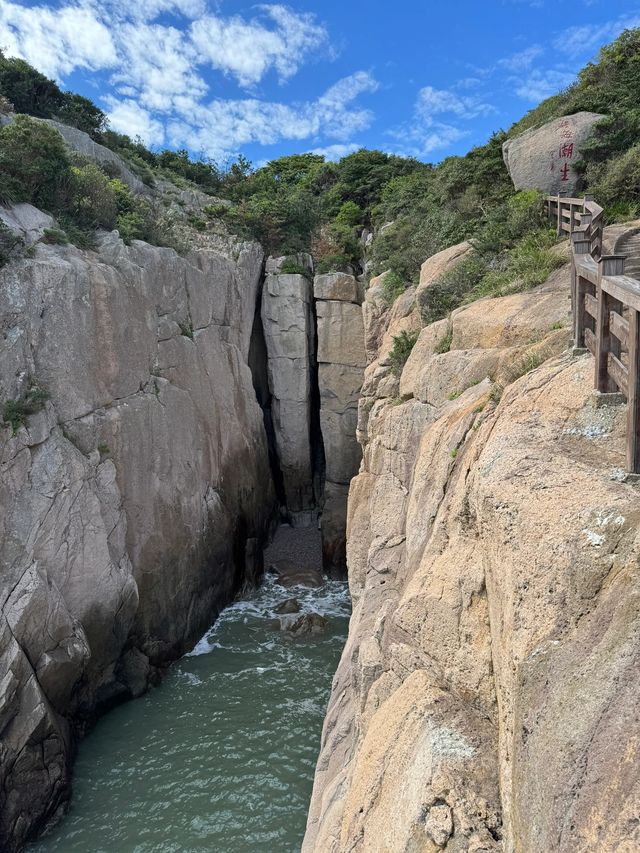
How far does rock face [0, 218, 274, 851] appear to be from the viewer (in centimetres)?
1176

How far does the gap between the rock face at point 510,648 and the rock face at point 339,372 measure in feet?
51.4

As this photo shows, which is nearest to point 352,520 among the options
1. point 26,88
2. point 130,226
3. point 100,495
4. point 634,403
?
point 100,495

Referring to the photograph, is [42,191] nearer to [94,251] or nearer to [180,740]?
[94,251]

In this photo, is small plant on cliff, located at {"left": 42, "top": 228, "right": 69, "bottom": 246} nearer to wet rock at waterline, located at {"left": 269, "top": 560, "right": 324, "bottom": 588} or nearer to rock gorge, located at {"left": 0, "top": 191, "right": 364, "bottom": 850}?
rock gorge, located at {"left": 0, "top": 191, "right": 364, "bottom": 850}

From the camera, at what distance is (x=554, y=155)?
643 inches

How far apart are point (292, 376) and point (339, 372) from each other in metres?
2.23

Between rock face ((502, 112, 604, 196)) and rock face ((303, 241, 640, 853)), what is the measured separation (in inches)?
381

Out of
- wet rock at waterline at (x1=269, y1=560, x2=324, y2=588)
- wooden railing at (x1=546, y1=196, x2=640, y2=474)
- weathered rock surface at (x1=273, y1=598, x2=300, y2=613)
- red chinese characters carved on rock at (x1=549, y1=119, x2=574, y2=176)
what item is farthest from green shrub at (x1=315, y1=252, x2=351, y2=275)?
wooden railing at (x1=546, y1=196, x2=640, y2=474)

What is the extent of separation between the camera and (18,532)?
1236 cm

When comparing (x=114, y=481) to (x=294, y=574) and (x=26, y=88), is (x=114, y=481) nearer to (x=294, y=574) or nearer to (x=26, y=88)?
(x=294, y=574)

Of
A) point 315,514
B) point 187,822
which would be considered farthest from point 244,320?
point 187,822

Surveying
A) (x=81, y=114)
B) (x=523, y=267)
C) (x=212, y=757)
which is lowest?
(x=212, y=757)

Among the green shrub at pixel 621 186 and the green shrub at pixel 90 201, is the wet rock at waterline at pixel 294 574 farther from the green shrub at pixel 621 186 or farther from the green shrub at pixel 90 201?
the green shrub at pixel 621 186

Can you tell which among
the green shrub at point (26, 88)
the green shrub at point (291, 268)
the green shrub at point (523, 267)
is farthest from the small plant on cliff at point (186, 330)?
the green shrub at point (26, 88)
